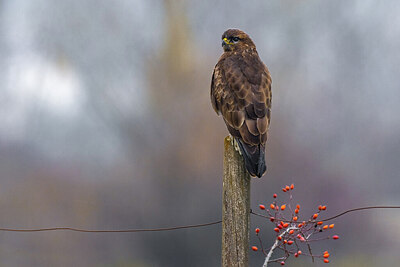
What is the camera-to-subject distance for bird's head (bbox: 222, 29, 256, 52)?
3631 millimetres

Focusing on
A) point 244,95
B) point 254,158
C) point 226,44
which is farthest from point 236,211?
point 226,44

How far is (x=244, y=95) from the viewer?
3049 mm

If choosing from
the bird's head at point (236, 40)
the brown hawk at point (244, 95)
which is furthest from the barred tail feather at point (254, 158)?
the bird's head at point (236, 40)

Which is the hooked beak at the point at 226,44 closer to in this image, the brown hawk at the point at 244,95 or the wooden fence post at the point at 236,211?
the brown hawk at the point at 244,95

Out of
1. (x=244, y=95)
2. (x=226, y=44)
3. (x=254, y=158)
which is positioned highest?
(x=226, y=44)

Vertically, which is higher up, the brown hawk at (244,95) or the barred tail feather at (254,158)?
the brown hawk at (244,95)

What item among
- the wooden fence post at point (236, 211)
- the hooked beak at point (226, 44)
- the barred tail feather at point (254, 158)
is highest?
the hooked beak at point (226, 44)

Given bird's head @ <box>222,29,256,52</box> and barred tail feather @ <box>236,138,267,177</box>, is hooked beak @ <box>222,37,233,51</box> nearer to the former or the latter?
bird's head @ <box>222,29,256,52</box>

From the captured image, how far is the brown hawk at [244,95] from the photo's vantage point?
2686mm

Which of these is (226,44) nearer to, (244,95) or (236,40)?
(236,40)

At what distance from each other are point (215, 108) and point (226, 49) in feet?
2.09

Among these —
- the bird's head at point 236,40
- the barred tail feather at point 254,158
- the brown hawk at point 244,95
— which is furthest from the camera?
the bird's head at point 236,40

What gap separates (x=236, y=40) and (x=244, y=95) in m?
0.80

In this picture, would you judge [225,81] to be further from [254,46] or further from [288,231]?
[288,231]
